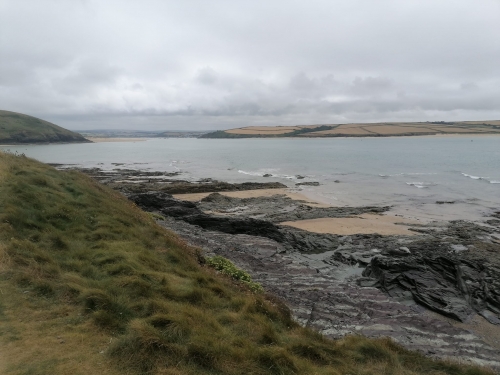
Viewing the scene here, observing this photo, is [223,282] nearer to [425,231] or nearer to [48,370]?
[48,370]

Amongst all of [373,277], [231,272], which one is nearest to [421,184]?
[373,277]

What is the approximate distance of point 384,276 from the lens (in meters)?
15.3

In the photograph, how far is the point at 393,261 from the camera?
16484 mm

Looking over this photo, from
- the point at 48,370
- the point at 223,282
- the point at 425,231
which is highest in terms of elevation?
the point at 48,370

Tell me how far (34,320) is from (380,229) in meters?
24.3

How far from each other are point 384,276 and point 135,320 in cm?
1216

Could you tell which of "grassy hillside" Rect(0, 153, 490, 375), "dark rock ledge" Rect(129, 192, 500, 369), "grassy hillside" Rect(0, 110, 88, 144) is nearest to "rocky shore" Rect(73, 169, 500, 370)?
"dark rock ledge" Rect(129, 192, 500, 369)

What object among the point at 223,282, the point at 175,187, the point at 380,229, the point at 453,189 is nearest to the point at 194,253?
the point at 223,282

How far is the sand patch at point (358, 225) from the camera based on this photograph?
1001 inches

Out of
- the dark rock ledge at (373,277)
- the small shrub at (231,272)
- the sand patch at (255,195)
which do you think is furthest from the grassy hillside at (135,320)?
the sand patch at (255,195)

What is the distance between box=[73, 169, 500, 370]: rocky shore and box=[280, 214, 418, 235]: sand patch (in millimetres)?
1299

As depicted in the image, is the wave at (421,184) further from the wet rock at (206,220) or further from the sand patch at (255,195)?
the wet rock at (206,220)

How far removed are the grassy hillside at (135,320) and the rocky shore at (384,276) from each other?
264cm

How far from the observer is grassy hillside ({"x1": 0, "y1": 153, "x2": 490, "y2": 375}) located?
19.1 feet
